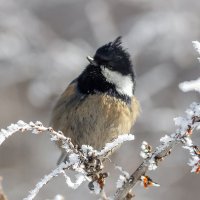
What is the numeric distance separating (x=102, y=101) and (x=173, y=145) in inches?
105

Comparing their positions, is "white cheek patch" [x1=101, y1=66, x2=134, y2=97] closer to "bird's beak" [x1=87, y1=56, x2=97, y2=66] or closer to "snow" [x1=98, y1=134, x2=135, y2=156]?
"bird's beak" [x1=87, y1=56, x2=97, y2=66]

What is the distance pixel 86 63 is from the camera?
800 cm

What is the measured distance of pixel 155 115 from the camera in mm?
8008

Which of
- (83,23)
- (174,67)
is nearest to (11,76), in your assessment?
(83,23)

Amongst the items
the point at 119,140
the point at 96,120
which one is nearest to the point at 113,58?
the point at 96,120

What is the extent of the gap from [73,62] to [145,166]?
230 inches

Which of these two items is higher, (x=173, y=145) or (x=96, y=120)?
(x=96, y=120)

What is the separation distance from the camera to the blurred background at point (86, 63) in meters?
7.94

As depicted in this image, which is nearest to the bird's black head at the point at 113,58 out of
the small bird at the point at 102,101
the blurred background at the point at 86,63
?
the small bird at the point at 102,101

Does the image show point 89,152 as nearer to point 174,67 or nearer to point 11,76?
point 11,76

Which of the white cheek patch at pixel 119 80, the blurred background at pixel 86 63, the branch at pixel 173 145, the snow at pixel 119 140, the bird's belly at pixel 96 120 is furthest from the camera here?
the blurred background at pixel 86 63

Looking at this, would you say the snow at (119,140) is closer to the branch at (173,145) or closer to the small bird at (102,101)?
the branch at (173,145)

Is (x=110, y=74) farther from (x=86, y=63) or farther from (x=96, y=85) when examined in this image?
(x=86, y=63)

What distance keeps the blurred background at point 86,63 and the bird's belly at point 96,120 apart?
252cm
